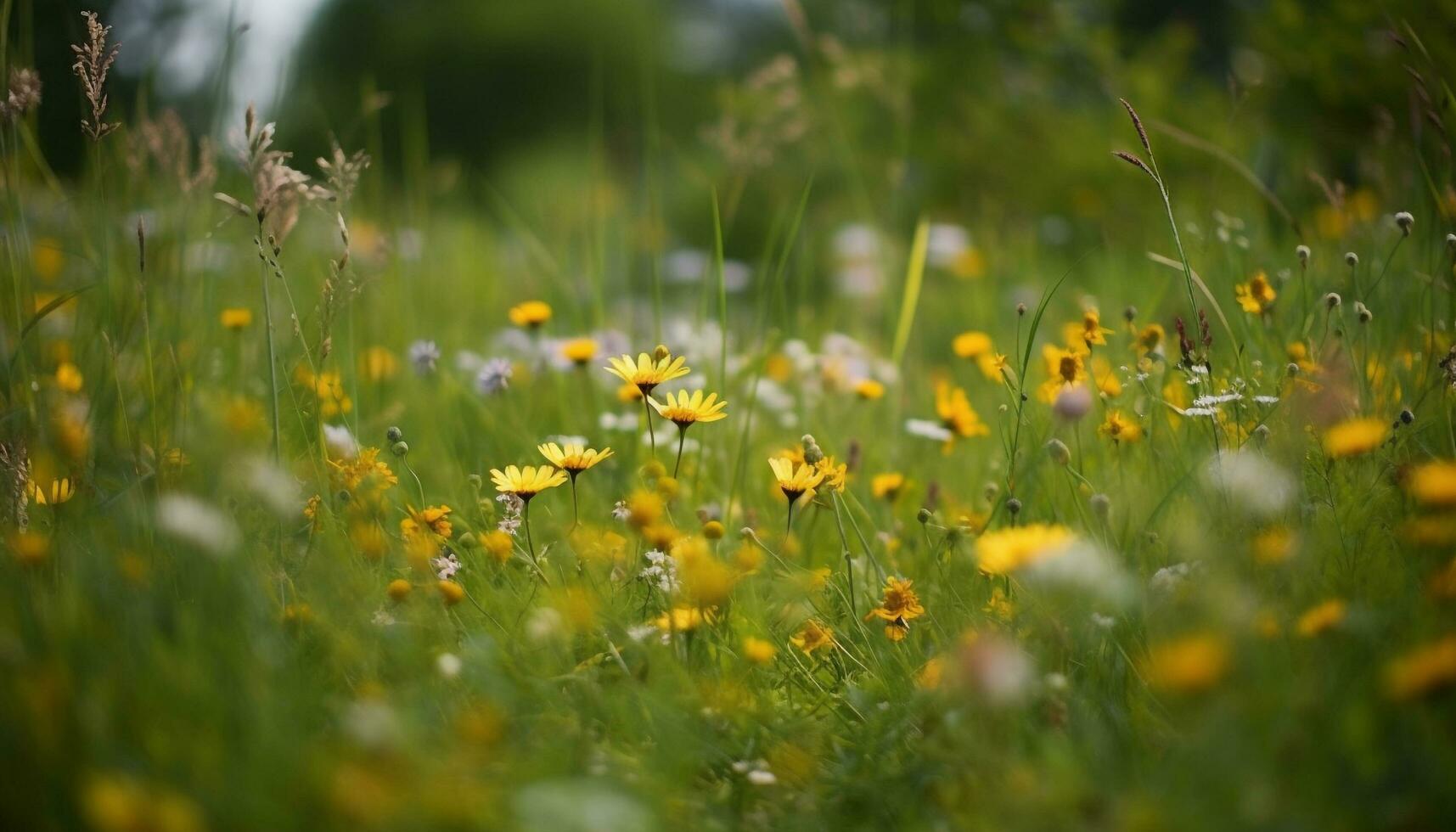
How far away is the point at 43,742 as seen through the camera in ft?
2.82

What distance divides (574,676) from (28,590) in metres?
0.59

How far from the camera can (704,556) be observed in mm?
1206

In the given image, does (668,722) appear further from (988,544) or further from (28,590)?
(28,590)

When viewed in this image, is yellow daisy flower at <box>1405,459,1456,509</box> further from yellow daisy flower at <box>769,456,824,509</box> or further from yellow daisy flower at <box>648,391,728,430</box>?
yellow daisy flower at <box>648,391,728,430</box>

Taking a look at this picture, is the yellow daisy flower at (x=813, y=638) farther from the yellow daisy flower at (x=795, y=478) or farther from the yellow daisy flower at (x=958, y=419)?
the yellow daisy flower at (x=958, y=419)

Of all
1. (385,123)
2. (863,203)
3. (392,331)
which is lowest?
(385,123)

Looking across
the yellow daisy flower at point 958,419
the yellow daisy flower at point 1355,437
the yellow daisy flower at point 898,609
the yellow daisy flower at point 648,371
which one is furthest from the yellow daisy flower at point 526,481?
the yellow daisy flower at point 1355,437

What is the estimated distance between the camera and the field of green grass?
87cm

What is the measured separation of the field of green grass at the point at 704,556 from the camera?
87cm

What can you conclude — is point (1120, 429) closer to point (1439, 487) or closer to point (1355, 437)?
point (1355, 437)

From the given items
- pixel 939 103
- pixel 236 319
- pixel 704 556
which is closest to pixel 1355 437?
pixel 704 556

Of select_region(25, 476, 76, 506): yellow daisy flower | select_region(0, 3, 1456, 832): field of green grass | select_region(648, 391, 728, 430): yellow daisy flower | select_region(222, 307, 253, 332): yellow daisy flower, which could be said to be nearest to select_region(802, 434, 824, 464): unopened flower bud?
select_region(0, 3, 1456, 832): field of green grass

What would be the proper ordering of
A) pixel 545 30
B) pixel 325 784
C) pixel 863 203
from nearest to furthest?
pixel 325 784
pixel 863 203
pixel 545 30

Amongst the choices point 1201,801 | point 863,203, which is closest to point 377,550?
point 1201,801
